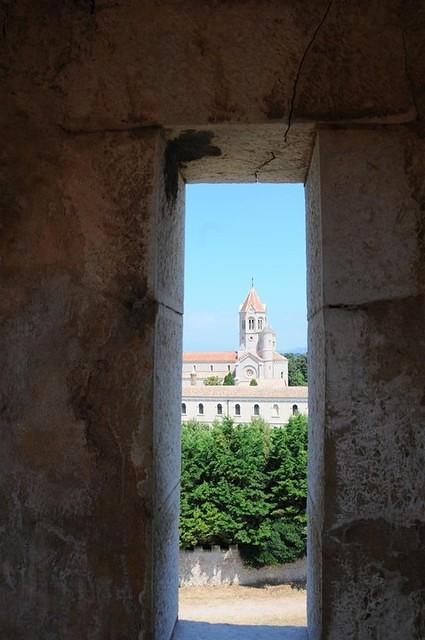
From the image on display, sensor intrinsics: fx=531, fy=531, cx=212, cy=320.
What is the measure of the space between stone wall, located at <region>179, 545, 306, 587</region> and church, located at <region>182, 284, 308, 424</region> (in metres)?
18.8

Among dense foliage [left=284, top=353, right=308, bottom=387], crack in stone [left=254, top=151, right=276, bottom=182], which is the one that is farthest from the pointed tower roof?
crack in stone [left=254, top=151, right=276, bottom=182]

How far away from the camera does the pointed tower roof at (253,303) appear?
73.6 metres

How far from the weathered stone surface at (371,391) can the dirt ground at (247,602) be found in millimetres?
17117

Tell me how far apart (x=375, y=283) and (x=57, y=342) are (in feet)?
2.47

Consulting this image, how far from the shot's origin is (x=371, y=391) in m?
1.20

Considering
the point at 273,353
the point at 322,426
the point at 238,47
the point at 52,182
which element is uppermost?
the point at 273,353

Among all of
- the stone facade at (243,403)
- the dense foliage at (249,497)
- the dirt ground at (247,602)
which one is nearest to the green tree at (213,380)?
the stone facade at (243,403)

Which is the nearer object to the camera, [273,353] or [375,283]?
[375,283]

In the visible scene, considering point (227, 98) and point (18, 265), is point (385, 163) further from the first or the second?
point (18, 265)

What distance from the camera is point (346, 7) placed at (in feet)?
4.16

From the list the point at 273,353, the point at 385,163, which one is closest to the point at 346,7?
the point at 385,163

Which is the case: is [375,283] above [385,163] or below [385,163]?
below

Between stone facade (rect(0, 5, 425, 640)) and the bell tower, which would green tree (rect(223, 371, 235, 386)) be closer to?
the bell tower

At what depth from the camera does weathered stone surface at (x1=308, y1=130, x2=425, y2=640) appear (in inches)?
46.5
